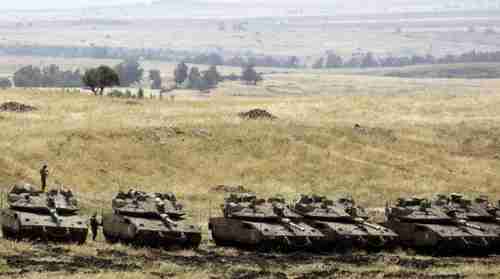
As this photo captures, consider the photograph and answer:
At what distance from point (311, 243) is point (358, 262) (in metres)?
2.38

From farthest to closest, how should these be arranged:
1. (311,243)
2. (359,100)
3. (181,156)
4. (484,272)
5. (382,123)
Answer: (359,100) < (382,123) < (181,156) < (311,243) < (484,272)

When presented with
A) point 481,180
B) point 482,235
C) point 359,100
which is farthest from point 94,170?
point 359,100

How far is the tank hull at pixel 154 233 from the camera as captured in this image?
36.7 meters

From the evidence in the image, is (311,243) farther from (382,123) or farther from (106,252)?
(382,123)

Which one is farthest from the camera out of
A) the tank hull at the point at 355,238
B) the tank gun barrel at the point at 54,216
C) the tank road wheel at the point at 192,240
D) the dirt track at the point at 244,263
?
the tank hull at the point at 355,238

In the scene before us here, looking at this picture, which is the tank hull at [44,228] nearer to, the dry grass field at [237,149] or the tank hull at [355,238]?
the tank hull at [355,238]

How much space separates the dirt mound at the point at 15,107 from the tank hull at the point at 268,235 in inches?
1750

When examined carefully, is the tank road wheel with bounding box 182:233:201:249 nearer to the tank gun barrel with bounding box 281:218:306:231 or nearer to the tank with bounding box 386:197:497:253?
the tank gun barrel with bounding box 281:218:306:231

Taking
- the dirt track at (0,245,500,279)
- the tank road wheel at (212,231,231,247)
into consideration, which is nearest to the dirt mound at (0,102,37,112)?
the tank road wheel at (212,231,231,247)

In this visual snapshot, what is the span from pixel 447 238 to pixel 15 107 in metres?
49.2

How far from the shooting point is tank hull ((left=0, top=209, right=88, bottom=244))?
3631 cm

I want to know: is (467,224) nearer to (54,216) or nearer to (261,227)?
(261,227)

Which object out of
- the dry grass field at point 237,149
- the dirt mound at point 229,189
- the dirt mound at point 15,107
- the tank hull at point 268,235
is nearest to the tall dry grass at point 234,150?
the dry grass field at point 237,149

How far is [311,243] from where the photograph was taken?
37312 millimetres
